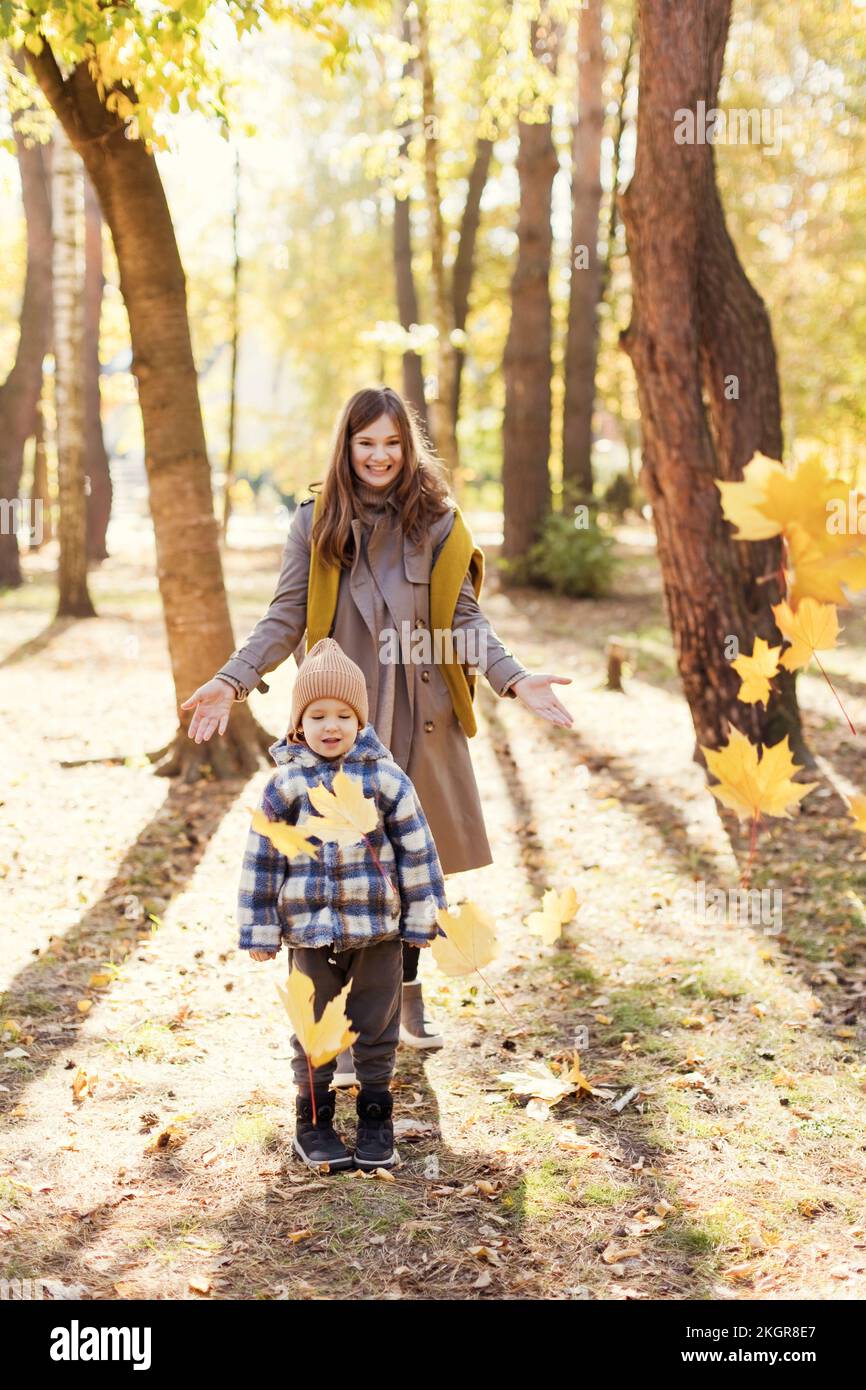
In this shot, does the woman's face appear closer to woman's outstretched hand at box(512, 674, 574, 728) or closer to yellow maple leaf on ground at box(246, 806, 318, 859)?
woman's outstretched hand at box(512, 674, 574, 728)

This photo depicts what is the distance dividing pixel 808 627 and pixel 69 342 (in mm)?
10255

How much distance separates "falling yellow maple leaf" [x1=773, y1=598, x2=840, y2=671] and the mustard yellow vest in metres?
1.26

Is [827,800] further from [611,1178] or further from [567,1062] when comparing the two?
[611,1178]

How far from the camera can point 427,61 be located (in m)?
12.3

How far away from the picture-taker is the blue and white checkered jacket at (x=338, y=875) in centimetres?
342

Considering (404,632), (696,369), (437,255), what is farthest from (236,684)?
(437,255)

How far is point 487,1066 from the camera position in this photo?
14.7 feet

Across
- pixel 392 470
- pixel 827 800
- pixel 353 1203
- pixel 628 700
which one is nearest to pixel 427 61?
pixel 628 700

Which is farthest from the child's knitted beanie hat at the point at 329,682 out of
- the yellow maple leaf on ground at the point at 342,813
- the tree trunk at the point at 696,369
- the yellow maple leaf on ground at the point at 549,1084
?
the tree trunk at the point at 696,369

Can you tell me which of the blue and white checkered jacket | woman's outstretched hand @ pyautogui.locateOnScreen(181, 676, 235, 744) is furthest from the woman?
the blue and white checkered jacket

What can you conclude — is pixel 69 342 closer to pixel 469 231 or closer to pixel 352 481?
pixel 352 481

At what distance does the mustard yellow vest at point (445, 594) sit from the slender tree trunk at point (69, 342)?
339 inches

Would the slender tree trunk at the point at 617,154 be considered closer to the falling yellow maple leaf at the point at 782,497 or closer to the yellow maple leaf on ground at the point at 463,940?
the yellow maple leaf on ground at the point at 463,940

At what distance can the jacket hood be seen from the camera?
3479mm
